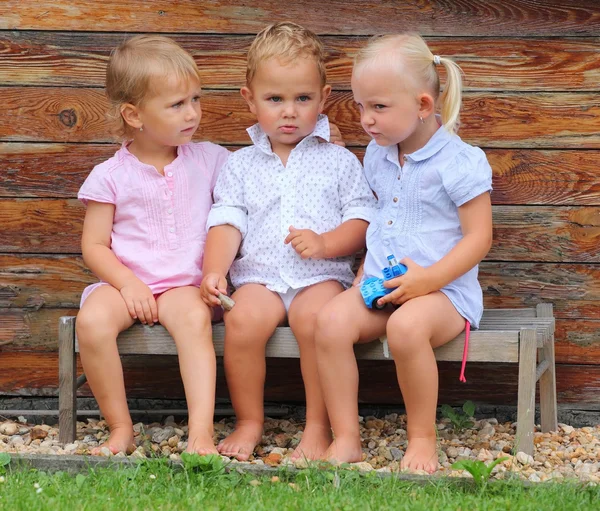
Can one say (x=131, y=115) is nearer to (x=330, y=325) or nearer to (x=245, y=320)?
(x=245, y=320)

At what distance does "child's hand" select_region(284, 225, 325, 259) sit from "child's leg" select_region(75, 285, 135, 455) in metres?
0.62

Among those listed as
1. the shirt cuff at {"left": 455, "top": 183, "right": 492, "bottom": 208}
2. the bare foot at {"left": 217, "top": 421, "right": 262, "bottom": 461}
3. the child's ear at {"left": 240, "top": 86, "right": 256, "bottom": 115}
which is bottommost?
the bare foot at {"left": 217, "top": 421, "right": 262, "bottom": 461}

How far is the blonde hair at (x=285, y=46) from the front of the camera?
3279 millimetres

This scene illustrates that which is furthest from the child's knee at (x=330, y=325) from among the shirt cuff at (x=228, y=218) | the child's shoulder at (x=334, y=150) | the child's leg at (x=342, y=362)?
the child's shoulder at (x=334, y=150)

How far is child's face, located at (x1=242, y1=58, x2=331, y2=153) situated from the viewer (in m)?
3.29

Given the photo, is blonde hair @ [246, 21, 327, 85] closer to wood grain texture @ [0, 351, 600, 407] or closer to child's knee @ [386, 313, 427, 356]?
child's knee @ [386, 313, 427, 356]

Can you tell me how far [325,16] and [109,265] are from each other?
4.11 ft

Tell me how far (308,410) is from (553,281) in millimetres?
1143

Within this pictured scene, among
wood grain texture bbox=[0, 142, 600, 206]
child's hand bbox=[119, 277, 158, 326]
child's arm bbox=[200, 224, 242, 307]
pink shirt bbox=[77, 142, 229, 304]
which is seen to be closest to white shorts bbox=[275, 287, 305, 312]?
child's arm bbox=[200, 224, 242, 307]

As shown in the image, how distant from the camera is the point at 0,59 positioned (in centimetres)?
373

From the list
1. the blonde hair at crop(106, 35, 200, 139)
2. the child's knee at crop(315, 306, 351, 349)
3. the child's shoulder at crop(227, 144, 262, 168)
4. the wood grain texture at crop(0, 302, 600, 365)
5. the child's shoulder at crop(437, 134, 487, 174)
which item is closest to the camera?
the child's knee at crop(315, 306, 351, 349)

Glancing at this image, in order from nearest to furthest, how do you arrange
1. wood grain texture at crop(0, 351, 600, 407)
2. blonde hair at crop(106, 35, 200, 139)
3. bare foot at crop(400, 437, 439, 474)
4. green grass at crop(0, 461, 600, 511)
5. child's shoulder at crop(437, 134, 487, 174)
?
1. green grass at crop(0, 461, 600, 511)
2. bare foot at crop(400, 437, 439, 474)
3. child's shoulder at crop(437, 134, 487, 174)
4. blonde hair at crop(106, 35, 200, 139)
5. wood grain texture at crop(0, 351, 600, 407)

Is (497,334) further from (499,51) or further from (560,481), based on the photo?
(499,51)

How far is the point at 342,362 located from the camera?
9.98ft
